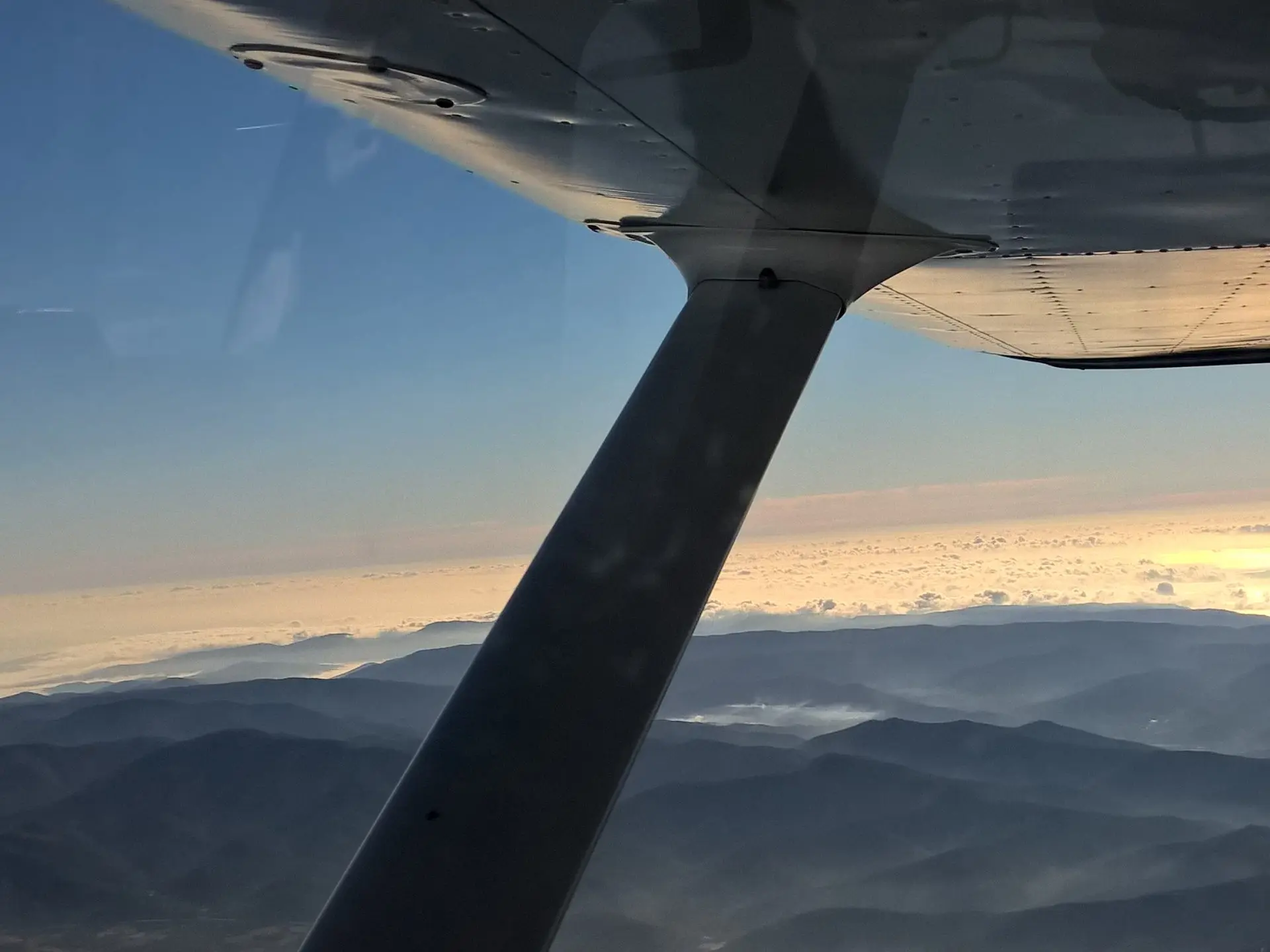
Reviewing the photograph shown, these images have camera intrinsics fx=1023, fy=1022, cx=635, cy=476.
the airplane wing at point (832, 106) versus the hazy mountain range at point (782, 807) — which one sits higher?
the airplane wing at point (832, 106)

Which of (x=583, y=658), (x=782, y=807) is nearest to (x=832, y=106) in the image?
(x=583, y=658)

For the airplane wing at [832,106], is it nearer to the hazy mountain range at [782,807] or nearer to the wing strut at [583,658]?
the wing strut at [583,658]

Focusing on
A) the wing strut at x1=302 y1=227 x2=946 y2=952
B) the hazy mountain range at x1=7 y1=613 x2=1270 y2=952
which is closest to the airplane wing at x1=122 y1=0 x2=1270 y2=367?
the wing strut at x1=302 y1=227 x2=946 y2=952

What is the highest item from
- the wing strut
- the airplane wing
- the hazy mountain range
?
the airplane wing

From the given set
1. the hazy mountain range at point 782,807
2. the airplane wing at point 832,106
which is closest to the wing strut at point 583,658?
the airplane wing at point 832,106

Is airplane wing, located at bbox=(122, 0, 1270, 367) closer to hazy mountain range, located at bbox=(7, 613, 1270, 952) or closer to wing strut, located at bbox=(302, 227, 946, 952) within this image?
wing strut, located at bbox=(302, 227, 946, 952)

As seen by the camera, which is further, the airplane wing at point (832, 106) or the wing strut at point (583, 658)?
the wing strut at point (583, 658)

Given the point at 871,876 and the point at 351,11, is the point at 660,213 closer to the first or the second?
the point at 351,11
